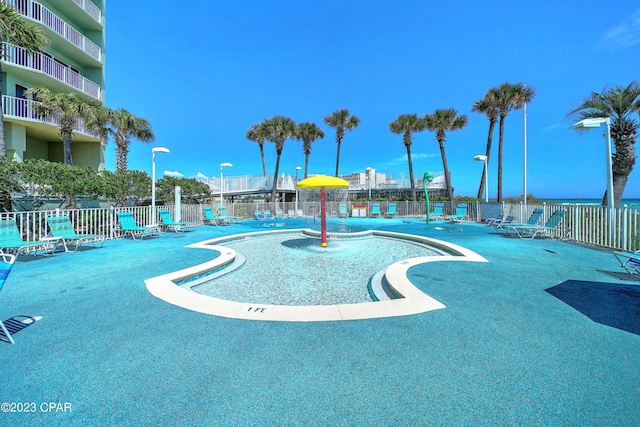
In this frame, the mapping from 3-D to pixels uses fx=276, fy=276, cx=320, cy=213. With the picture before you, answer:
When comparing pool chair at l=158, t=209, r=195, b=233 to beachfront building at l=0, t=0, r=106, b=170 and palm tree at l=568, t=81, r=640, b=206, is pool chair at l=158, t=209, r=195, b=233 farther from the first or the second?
palm tree at l=568, t=81, r=640, b=206

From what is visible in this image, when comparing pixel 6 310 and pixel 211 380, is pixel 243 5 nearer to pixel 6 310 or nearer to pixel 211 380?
pixel 6 310

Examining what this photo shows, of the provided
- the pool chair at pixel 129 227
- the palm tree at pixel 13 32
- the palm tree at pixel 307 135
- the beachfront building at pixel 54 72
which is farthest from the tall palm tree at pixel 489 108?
the beachfront building at pixel 54 72

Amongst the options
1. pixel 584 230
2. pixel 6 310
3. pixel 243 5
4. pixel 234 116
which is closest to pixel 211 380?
pixel 6 310

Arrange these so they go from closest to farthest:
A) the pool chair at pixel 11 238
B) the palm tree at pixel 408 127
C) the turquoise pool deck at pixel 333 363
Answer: the turquoise pool deck at pixel 333 363 < the pool chair at pixel 11 238 < the palm tree at pixel 408 127

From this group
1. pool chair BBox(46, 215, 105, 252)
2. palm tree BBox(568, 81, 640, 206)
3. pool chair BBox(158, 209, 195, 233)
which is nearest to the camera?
pool chair BBox(46, 215, 105, 252)

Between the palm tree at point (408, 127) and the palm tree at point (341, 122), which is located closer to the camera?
the palm tree at point (408, 127)

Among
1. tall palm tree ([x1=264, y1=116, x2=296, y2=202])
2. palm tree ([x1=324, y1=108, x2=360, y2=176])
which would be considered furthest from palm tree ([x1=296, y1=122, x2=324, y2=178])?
tall palm tree ([x1=264, y1=116, x2=296, y2=202])

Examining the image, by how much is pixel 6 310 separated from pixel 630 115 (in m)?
18.1

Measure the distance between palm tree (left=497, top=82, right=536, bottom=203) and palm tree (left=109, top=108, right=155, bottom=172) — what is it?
25664 mm

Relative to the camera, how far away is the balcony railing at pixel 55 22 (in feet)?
45.4

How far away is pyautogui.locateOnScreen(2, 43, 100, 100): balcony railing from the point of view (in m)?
13.5

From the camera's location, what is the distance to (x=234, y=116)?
37531mm

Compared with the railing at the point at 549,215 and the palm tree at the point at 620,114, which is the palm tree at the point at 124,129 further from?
the palm tree at the point at 620,114

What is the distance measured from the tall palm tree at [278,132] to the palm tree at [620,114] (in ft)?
72.8
